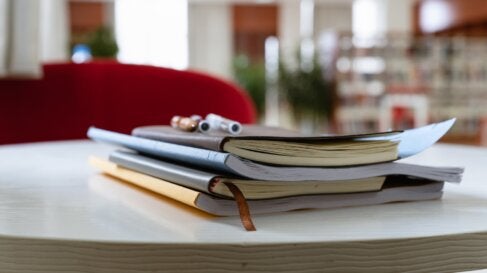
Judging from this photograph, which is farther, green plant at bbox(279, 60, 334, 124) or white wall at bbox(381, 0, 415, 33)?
white wall at bbox(381, 0, 415, 33)

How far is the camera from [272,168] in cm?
45

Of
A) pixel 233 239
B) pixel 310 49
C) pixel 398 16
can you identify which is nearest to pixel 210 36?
pixel 398 16

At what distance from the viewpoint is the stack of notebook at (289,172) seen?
17.6 inches

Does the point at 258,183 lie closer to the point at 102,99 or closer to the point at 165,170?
the point at 165,170

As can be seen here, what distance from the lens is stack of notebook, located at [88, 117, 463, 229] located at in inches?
17.6

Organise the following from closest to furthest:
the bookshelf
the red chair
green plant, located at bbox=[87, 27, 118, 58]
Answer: the red chair < green plant, located at bbox=[87, 27, 118, 58] < the bookshelf

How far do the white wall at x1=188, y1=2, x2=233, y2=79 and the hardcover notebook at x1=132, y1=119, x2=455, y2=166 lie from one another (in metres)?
11.5

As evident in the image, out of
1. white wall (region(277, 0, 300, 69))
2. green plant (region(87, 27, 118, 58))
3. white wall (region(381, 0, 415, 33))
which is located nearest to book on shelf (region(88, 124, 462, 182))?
green plant (region(87, 27, 118, 58))

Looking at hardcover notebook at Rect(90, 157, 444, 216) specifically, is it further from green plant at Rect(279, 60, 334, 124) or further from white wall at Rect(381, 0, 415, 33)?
white wall at Rect(381, 0, 415, 33)

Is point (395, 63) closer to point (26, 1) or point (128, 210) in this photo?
point (26, 1)

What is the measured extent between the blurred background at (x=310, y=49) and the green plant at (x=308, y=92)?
0.5 inches

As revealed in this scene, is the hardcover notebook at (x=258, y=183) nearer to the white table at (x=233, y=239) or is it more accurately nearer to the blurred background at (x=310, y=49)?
the white table at (x=233, y=239)

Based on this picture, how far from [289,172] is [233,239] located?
95mm

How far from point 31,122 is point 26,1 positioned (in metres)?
0.38
